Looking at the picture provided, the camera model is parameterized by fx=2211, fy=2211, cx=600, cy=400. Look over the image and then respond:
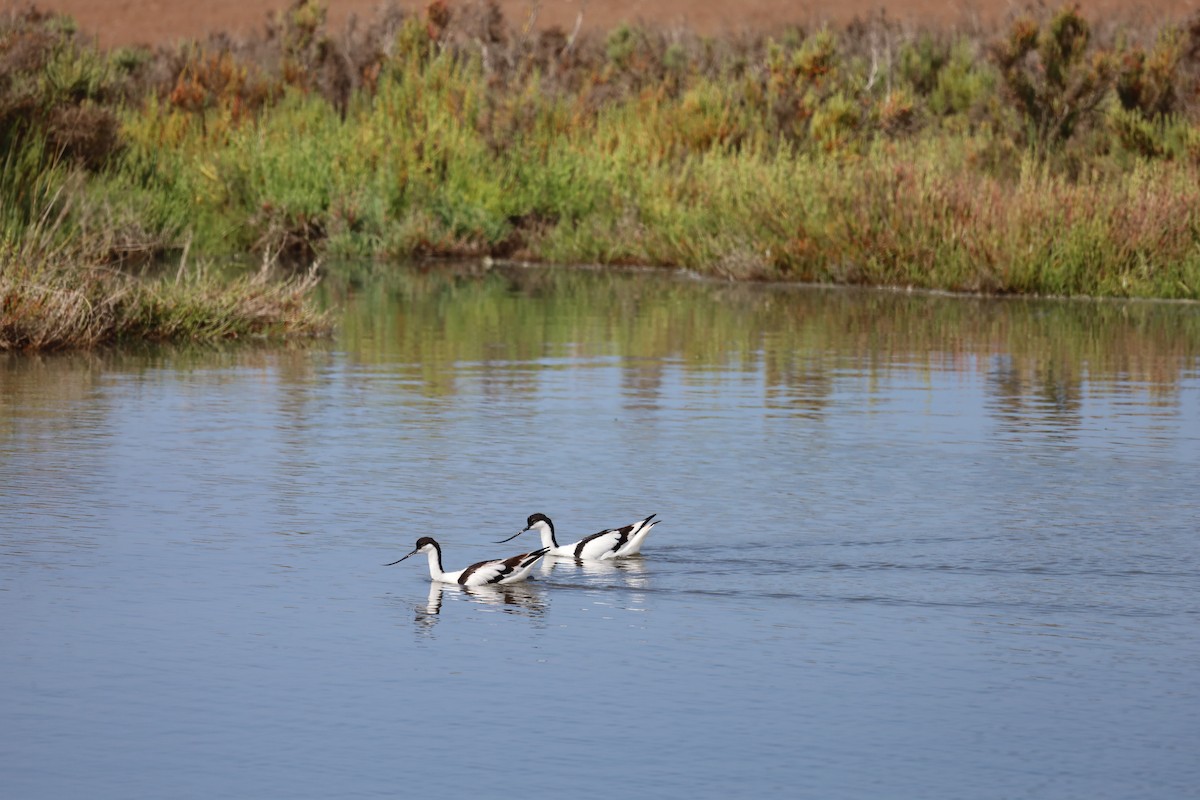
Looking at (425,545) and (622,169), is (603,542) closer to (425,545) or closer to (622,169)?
(425,545)

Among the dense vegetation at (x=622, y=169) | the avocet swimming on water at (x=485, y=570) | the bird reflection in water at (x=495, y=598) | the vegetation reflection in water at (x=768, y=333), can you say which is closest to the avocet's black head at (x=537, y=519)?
the bird reflection in water at (x=495, y=598)

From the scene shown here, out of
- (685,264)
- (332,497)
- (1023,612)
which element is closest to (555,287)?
(685,264)

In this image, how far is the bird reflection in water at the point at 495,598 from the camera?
8.79 metres

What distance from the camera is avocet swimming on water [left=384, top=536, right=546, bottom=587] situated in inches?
356

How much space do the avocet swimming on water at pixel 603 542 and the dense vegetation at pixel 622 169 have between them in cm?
928

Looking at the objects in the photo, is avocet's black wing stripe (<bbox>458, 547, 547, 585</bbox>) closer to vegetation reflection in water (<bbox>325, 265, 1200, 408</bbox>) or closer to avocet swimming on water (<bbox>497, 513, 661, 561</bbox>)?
avocet swimming on water (<bbox>497, 513, 661, 561</bbox>)

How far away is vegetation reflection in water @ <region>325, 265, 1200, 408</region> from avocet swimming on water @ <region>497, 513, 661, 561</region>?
20.0 feet

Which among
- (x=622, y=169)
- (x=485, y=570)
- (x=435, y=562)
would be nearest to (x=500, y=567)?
(x=485, y=570)

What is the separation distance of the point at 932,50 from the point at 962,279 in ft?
82.9

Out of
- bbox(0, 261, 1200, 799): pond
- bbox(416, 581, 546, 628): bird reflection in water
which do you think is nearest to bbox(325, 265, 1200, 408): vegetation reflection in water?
bbox(0, 261, 1200, 799): pond

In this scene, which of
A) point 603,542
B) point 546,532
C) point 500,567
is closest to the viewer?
point 500,567

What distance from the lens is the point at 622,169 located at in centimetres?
3111

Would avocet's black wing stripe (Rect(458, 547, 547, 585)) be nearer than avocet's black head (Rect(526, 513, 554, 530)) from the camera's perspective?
Yes

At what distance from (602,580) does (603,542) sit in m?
0.19
